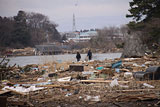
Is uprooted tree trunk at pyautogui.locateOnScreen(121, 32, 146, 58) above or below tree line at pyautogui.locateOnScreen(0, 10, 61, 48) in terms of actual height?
below

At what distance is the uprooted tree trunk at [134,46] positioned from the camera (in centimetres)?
2505

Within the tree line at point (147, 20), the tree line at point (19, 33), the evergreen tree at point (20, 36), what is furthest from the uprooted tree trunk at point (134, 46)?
the evergreen tree at point (20, 36)

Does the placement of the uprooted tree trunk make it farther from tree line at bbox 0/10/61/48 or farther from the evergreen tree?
the evergreen tree

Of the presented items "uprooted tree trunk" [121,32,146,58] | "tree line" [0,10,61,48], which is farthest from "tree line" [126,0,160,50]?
"tree line" [0,10,61,48]

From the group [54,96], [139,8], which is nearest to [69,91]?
[54,96]

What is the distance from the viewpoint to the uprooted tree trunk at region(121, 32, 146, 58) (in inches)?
986

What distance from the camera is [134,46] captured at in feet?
84.5

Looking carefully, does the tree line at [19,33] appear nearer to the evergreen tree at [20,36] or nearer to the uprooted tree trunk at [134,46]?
the evergreen tree at [20,36]

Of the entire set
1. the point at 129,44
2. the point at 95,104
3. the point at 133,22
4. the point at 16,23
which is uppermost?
the point at 16,23

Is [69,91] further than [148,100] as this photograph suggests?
Yes

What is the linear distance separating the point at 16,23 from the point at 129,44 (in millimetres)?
32455

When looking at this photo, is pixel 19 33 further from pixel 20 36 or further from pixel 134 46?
pixel 134 46

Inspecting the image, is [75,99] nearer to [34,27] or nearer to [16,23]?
[16,23]

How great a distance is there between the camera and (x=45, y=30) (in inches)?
2773
